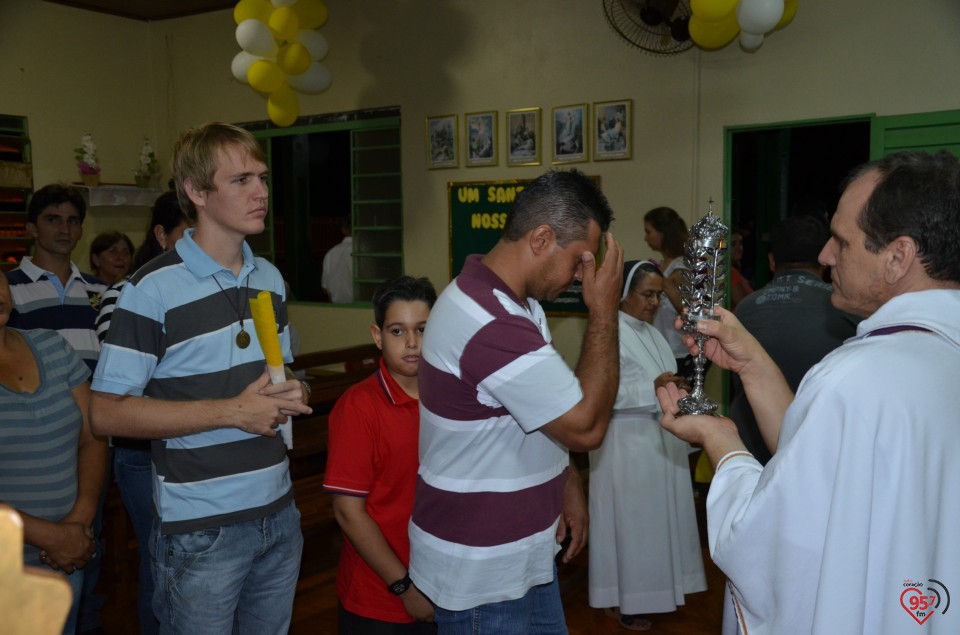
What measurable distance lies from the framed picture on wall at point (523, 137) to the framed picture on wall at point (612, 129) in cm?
55

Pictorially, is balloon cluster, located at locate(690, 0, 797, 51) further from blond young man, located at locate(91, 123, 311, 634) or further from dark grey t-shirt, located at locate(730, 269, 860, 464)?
blond young man, located at locate(91, 123, 311, 634)

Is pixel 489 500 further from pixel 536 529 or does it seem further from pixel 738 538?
pixel 738 538

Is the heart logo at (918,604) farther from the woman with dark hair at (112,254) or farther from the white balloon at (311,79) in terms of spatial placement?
the white balloon at (311,79)

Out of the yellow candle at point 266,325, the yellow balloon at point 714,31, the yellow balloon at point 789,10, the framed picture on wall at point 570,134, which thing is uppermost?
the yellow balloon at point 789,10

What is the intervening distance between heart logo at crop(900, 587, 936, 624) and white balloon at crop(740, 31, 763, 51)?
4521 millimetres

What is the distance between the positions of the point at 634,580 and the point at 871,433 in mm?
2639

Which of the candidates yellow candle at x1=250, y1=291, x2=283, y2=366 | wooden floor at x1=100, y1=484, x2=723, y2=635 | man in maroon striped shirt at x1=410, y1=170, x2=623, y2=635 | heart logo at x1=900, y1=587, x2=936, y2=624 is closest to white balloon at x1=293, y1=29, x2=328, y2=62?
wooden floor at x1=100, y1=484, x2=723, y2=635

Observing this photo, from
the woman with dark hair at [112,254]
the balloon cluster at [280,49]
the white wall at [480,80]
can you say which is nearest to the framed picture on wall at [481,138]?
the white wall at [480,80]

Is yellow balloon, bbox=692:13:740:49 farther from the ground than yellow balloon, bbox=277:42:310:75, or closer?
closer

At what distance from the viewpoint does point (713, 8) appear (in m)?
4.66

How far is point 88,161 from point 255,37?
10.8ft

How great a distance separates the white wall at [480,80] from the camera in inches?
210

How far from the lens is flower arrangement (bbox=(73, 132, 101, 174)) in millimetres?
8062

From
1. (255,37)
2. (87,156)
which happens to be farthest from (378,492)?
(87,156)
